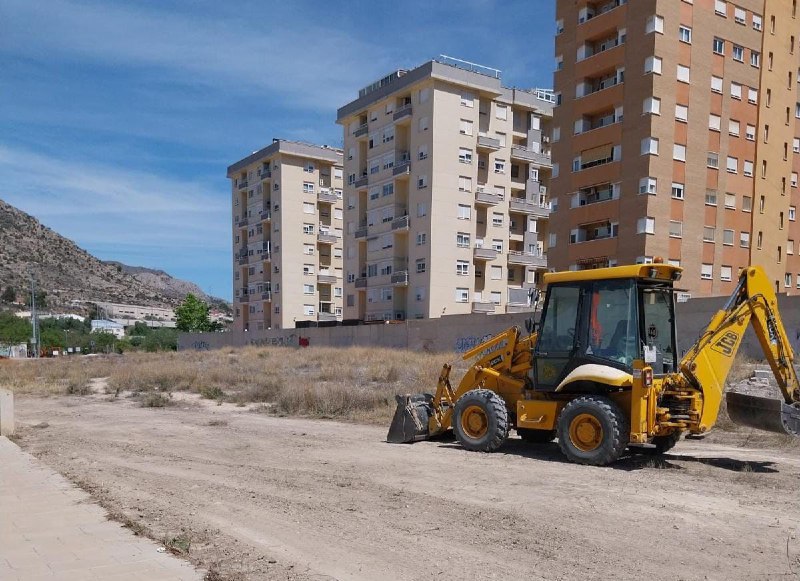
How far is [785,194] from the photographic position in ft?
167

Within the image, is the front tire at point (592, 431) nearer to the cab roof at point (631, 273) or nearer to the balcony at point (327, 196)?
the cab roof at point (631, 273)

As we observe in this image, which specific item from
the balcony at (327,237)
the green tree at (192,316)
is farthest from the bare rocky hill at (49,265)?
the balcony at (327,237)

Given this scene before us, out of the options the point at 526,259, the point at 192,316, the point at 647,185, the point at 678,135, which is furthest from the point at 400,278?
the point at 192,316

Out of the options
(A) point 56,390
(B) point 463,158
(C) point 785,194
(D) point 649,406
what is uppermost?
(B) point 463,158

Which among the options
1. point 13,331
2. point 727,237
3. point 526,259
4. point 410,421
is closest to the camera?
point 410,421

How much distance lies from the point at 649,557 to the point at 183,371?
27107mm

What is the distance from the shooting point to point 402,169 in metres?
61.1

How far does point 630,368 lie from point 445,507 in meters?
3.78

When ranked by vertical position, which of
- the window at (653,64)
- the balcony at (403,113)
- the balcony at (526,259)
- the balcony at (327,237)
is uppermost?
the balcony at (403,113)

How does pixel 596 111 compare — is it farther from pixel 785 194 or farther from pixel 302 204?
pixel 302 204

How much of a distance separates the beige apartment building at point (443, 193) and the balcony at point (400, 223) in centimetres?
11

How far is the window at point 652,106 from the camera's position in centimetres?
4259

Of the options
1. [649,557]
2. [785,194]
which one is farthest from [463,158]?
[649,557]

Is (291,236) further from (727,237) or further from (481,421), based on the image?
(481,421)
